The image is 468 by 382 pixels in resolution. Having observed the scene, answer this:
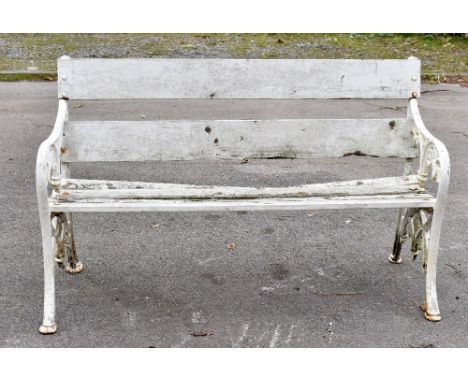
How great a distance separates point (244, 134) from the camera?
356cm

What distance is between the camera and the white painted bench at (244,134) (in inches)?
128

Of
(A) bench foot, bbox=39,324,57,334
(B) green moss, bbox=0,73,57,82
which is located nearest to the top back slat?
(A) bench foot, bbox=39,324,57,334

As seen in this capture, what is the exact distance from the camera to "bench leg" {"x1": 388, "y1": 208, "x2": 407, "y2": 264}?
363 centimetres

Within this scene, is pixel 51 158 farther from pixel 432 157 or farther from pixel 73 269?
pixel 432 157

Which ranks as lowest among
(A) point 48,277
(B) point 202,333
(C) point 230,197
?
(B) point 202,333

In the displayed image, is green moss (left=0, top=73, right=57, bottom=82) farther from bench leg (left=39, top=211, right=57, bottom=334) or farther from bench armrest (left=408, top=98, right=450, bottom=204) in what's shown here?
bench armrest (left=408, top=98, right=450, bottom=204)

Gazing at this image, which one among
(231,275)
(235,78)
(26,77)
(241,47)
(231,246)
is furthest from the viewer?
(241,47)

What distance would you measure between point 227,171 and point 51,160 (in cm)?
251

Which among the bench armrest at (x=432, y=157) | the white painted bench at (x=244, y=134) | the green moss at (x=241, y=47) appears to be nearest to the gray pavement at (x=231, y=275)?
the white painted bench at (x=244, y=134)

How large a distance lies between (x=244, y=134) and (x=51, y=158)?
1073mm

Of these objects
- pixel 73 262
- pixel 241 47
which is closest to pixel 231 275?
pixel 73 262

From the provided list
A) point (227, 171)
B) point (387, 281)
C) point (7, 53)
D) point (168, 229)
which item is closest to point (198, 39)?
point (7, 53)

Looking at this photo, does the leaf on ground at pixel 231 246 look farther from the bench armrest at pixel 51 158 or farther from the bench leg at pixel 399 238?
the bench armrest at pixel 51 158

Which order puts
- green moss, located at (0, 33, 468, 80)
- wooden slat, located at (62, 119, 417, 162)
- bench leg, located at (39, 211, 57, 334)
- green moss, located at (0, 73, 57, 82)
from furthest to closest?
1. green moss, located at (0, 33, 468, 80)
2. green moss, located at (0, 73, 57, 82)
3. wooden slat, located at (62, 119, 417, 162)
4. bench leg, located at (39, 211, 57, 334)
